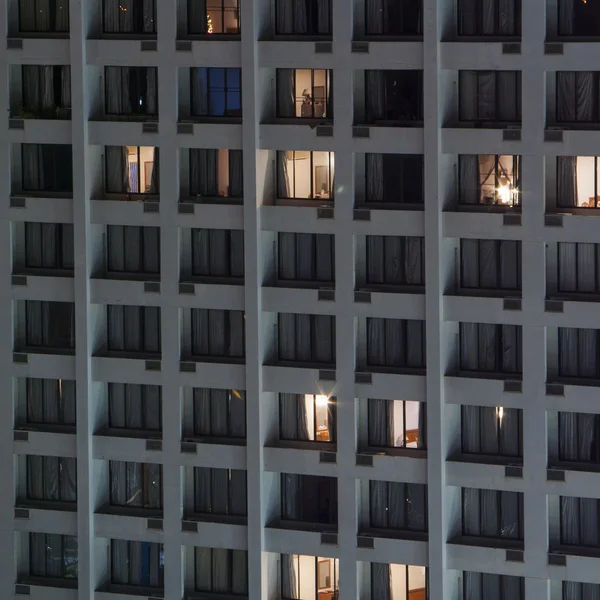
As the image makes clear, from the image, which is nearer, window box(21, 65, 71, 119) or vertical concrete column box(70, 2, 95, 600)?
vertical concrete column box(70, 2, 95, 600)

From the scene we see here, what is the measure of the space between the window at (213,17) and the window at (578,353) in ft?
39.6

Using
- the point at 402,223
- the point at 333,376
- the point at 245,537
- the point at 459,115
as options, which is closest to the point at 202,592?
the point at 245,537

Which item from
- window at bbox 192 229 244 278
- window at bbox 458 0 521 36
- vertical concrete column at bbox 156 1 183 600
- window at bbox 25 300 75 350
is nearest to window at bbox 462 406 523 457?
window at bbox 192 229 244 278

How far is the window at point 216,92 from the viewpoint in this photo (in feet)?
131

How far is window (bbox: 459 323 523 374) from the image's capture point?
39.3 m

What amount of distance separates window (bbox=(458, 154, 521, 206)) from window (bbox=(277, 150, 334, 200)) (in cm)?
361

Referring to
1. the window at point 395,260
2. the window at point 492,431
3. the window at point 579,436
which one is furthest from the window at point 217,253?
the window at point 579,436

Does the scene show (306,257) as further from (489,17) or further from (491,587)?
(491,587)

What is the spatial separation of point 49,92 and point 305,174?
7.66 metres

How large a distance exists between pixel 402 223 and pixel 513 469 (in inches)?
283

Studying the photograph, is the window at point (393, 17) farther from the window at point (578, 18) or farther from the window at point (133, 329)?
the window at point (133, 329)

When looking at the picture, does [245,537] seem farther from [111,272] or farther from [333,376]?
[111,272]

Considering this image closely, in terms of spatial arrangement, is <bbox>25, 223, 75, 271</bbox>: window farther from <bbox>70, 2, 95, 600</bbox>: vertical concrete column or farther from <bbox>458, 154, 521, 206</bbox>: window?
<bbox>458, 154, 521, 206</bbox>: window

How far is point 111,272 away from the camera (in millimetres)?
41531
